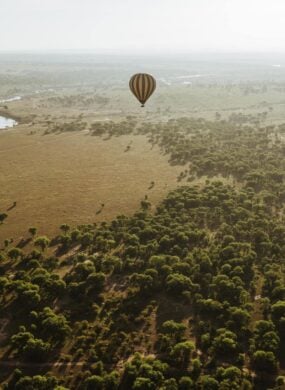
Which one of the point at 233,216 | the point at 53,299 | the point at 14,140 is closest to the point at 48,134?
the point at 14,140

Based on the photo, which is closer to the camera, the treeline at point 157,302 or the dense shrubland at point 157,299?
the dense shrubland at point 157,299

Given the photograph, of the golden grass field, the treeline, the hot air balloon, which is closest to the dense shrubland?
the treeline

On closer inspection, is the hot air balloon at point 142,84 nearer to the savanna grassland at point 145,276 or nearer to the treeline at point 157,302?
the savanna grassland at point 145,276

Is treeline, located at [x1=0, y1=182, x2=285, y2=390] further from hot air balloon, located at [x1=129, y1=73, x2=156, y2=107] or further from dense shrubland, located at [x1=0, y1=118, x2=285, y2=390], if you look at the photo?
hot air balloon, located at [x1=129, y1=73, x2=156, y2=107]

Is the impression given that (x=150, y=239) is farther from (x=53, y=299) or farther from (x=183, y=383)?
(x=183, y=383)

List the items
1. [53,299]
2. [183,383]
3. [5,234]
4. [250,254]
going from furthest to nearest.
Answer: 1. [5,234]
2. [250,254]
3. [53,299]
4. [183,383]

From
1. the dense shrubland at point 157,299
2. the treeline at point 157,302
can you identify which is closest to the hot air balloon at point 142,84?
the dense shrubland at point 157,299
